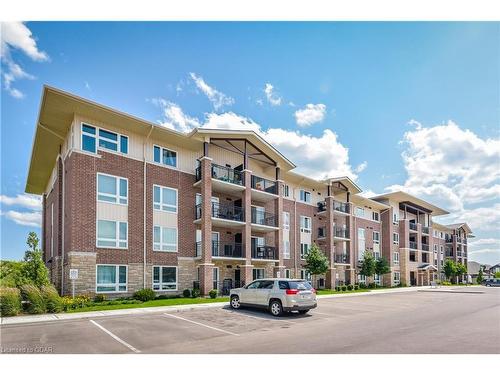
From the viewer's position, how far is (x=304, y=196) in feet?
117

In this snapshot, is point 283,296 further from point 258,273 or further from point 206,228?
point 258,273

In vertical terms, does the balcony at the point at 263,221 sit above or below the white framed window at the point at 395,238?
above

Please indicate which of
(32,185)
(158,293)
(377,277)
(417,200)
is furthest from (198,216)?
(417,200)

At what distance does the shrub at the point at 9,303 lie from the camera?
14.3 m

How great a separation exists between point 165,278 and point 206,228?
13.1 ft

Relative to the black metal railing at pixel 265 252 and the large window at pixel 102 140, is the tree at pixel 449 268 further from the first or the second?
the large window at pixel 102 140

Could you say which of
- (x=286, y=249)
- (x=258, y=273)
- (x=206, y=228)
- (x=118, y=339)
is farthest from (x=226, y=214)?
(x=118, y=339)

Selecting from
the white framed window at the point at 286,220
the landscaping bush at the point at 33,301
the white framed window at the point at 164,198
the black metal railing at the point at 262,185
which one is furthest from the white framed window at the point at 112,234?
the white framed window at the point at 286,220

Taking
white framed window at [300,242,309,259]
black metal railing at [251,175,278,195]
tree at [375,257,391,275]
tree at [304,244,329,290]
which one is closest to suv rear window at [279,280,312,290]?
black metal railing at [251,175,278,195]

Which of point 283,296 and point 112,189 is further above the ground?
point 112,189

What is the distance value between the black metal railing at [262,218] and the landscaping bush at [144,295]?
10208 millimetres

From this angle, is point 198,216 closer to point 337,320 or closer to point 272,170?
point 272,170

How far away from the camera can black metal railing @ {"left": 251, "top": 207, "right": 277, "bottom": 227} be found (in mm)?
28484

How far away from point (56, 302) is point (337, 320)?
12.0 metres
